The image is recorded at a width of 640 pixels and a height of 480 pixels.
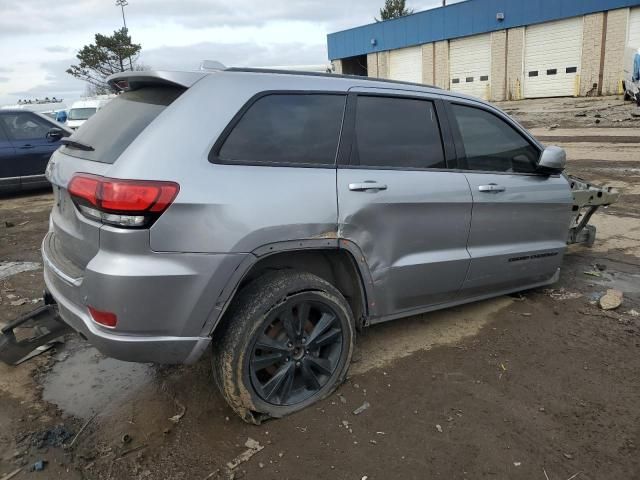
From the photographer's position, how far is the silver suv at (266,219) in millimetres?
2504

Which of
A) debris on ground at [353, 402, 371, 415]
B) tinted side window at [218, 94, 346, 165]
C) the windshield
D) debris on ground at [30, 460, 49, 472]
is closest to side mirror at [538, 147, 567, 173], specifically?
tinted side window at [218, 94, 346, 165]

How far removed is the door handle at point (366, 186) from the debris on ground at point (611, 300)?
7.94ft

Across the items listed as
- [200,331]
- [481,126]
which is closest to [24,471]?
[200,331]

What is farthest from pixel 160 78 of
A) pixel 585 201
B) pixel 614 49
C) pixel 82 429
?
pixel 614 49

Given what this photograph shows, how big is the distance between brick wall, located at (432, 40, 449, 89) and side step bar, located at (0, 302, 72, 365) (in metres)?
35.7

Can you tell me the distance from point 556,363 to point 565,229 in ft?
4.42

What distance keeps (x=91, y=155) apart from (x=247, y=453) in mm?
1777

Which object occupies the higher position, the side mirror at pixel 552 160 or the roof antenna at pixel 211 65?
the roof antenna at pixel 211 65

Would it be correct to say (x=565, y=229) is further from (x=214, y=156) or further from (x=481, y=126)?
(x=214, y=156)

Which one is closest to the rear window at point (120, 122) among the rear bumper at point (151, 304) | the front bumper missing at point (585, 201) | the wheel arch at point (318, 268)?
the rear bumper at point (151, 304)

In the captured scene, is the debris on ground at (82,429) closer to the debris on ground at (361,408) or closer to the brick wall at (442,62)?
the debris on ground at (361,408)

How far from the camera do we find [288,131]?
9.70 ft

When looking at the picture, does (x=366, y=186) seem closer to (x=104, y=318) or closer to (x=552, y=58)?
(x=104, y=318)

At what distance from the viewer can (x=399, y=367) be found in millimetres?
3527
